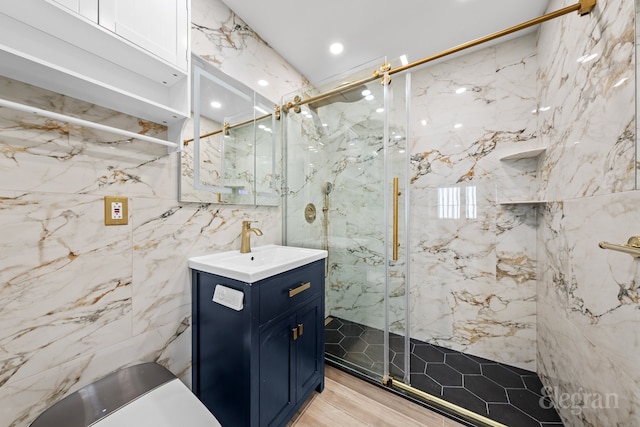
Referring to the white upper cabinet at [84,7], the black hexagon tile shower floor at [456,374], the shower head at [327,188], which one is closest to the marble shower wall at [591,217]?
the black hexagon tile shower floor at [456,374]

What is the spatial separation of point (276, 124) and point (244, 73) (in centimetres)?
42

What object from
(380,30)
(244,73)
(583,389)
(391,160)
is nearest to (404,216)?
(391,160)

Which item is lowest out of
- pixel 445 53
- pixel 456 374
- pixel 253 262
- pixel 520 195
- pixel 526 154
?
pixel 456 374

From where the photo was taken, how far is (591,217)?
1040 millimetres

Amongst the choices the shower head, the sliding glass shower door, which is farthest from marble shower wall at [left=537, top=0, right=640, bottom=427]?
the shower head

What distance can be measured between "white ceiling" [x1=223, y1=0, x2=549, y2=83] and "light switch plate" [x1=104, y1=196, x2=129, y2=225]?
4.71ft

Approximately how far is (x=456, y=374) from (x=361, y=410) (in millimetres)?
841

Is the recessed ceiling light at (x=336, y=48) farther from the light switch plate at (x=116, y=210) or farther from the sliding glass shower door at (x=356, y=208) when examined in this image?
the light switch plate at (x=116, y=210)

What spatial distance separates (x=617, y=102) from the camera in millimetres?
902

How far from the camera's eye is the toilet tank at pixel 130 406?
2.45ft

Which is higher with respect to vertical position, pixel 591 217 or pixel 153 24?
pixel 153 24

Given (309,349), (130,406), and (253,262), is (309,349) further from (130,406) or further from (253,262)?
(130,406)

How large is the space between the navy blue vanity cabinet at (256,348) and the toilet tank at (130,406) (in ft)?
0.75

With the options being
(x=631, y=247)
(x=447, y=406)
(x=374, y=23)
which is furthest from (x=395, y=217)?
(x=374, y=23)
